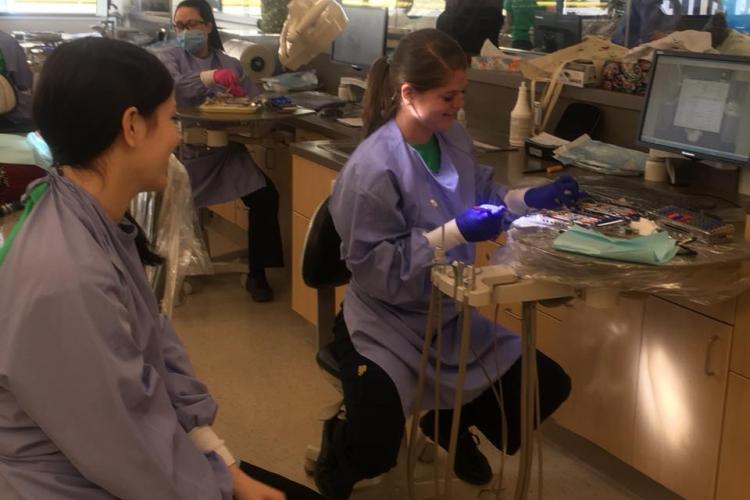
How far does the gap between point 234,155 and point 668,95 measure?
1855mm

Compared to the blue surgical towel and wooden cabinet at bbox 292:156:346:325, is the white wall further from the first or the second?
the blue surgical towel

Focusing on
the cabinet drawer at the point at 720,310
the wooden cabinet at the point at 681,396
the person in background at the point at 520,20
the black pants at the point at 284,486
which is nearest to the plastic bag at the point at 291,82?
the person in background at the point at 520,20

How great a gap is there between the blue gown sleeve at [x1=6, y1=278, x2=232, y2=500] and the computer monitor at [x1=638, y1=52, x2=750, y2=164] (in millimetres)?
1665

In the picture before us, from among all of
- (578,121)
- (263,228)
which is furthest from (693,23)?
(263,228)

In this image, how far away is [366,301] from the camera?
1959 millimetres

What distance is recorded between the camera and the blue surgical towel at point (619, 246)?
62.9 inches

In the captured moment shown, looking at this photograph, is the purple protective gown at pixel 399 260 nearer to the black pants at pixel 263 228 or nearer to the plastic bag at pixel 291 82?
the black pants at pixel 263 228

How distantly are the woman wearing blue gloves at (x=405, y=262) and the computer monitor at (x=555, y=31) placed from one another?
1.44m

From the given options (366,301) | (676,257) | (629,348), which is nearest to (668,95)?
(629,348)

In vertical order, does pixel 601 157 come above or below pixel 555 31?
below

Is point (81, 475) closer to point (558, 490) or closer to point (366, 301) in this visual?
Result: point (366, 301)

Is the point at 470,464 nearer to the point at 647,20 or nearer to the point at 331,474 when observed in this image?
the point at 331,474

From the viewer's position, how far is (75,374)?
1.11 metres

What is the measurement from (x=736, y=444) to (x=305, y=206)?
5.12ft
